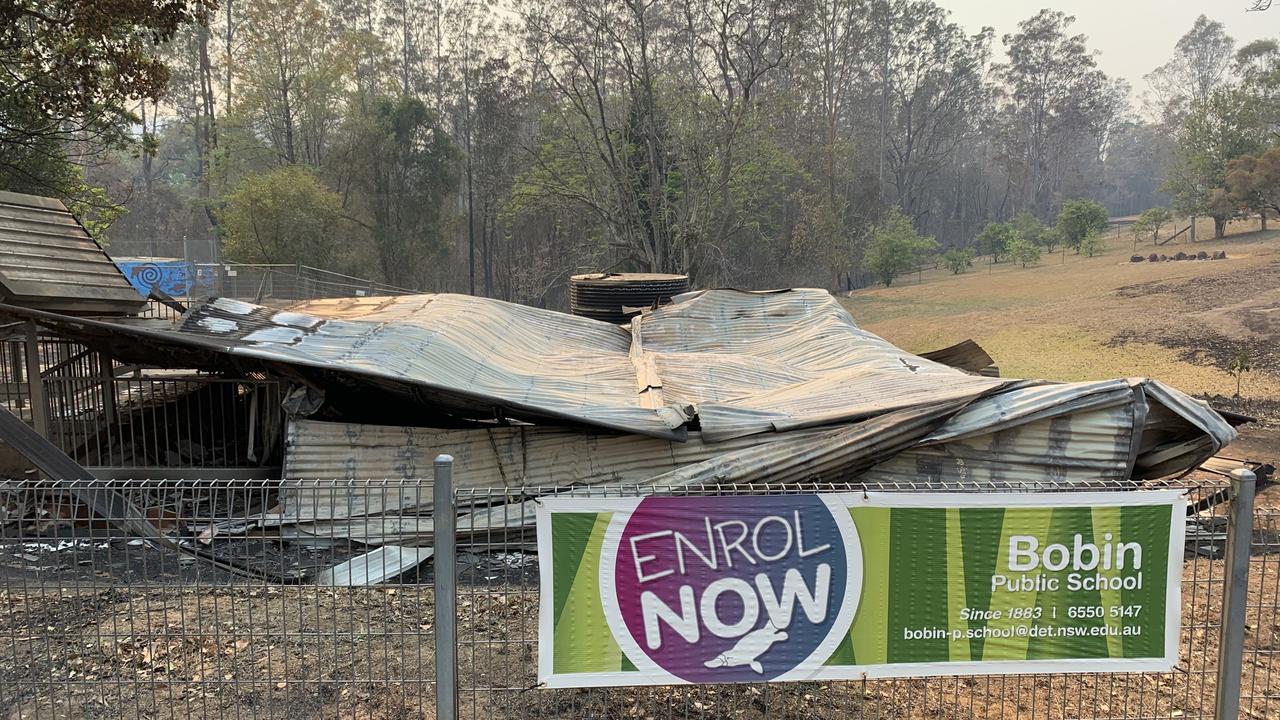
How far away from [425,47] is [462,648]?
48.9 metres

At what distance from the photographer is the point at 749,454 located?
21.2 feet


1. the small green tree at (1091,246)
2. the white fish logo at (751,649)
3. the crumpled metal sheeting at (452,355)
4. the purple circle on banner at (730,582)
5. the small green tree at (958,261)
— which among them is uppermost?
the small green tree at (1091,246)

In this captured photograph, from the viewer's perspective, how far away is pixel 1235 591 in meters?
3.04

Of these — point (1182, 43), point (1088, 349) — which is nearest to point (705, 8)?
point (1088, 349)

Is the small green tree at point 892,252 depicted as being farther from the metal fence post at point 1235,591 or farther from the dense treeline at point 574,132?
the metal fence post at point 1235,591

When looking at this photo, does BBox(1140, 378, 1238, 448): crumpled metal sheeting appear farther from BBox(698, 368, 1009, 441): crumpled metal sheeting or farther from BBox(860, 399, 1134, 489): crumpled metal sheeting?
BBox(698, 368, 1009, 441): crumpled metal sheeting

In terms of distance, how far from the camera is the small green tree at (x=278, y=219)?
30000 mm

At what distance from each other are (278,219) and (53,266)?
2460cm

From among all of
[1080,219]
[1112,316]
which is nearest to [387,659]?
[1112,316]

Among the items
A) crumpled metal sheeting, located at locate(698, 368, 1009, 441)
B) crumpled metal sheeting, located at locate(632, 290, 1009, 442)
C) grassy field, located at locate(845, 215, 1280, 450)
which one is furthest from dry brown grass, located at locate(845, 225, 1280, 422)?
crumpled metal sheeting, located at locate(698, 368, 1009, 441)

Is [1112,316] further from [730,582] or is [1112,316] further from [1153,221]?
[1153,221]

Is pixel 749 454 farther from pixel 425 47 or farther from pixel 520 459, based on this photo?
pixel 425 47

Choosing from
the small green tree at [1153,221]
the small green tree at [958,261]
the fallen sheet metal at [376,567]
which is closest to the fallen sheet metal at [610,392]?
the fallen sheet metal at [376,567]

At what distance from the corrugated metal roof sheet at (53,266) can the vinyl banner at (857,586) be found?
6289mm
